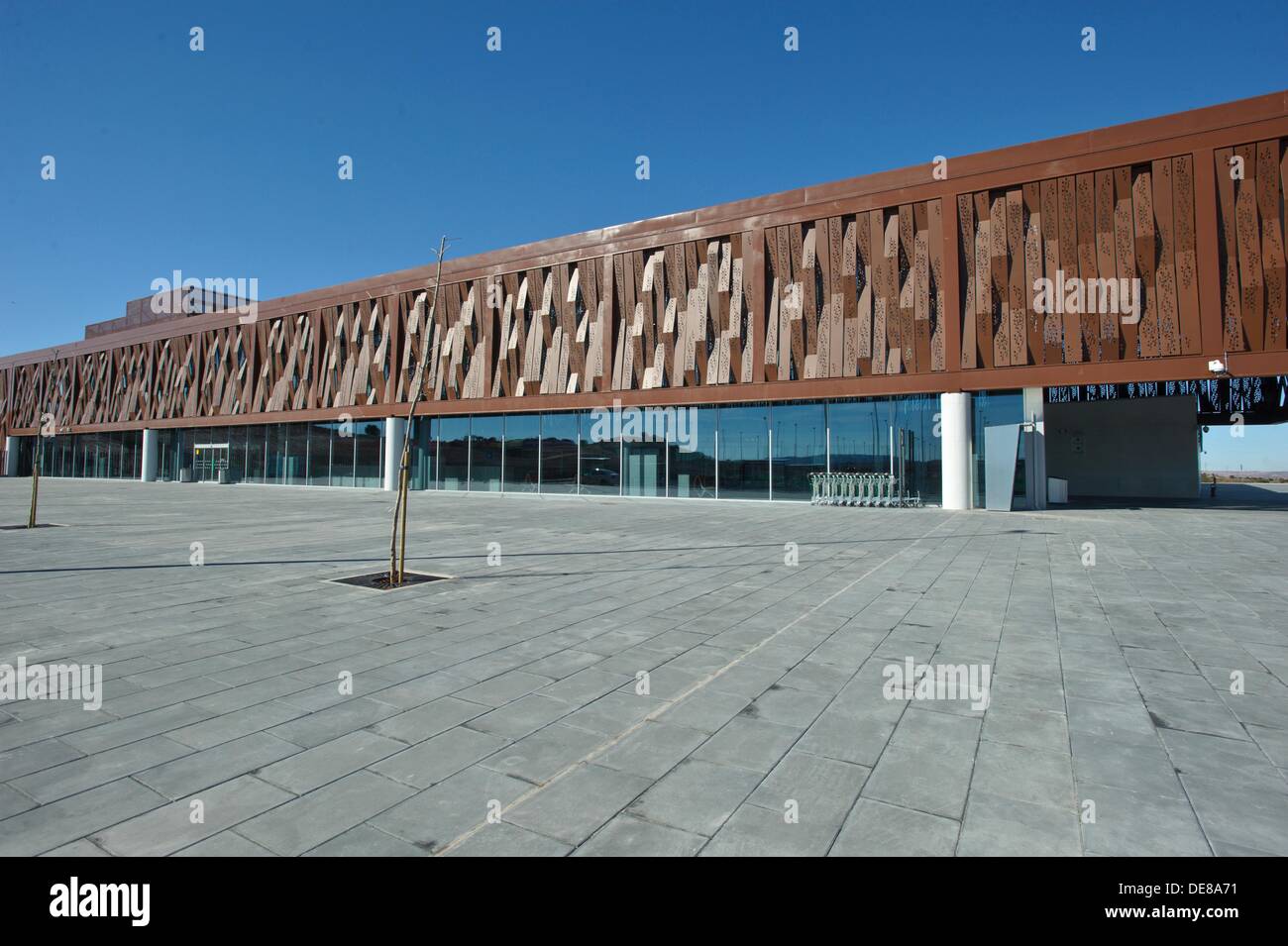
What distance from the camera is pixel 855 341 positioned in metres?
23.5

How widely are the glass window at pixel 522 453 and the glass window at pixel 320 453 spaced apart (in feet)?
42.7

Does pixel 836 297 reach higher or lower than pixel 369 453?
higher

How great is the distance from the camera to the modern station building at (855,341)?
19.4 metres

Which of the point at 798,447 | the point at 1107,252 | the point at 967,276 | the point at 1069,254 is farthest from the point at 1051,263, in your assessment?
the point at 798,447

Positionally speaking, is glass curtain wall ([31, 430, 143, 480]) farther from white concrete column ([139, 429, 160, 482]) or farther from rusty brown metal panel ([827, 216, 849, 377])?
rusty brown metal panel ([827, 216, 849, 377])

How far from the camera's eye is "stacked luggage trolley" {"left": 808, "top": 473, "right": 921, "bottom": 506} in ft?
78.5

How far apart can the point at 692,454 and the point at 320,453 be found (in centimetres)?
2454

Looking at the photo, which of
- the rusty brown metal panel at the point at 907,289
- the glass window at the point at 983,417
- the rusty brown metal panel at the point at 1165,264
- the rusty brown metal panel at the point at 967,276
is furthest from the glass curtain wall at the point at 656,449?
the rusty brown metal panel at the point at 1165,264

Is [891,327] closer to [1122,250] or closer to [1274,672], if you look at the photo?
[1122,250]

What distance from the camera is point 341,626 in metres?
6.49

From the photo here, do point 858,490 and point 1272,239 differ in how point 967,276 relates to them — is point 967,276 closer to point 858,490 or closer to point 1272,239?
point 1272,239

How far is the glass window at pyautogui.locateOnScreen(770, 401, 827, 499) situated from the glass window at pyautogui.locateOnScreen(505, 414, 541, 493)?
39.3 feet
